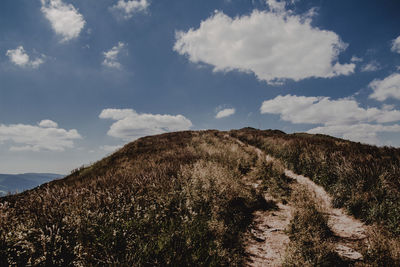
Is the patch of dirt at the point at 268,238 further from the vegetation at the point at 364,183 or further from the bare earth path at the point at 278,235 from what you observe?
the vegetation at the point at 364,183

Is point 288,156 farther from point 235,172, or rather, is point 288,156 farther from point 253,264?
point 253,264

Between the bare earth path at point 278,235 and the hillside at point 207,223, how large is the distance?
0.02 meters

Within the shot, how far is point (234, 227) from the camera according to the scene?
4164mm

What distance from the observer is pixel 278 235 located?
4125mm

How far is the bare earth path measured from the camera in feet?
11.0

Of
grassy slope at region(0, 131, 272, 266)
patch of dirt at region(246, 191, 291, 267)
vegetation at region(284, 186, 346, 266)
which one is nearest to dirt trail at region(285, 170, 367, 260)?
vegetation at region(284, 186, 346, 266)

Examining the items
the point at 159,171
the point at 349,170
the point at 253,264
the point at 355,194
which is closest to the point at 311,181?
the point at 349,170

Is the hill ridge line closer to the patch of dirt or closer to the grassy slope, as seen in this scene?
the patch of dirt

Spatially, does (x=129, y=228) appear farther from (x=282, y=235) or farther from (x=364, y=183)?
(x=364, y=183)

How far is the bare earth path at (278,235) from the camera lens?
11.0 ft

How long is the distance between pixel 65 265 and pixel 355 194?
22.9 feet

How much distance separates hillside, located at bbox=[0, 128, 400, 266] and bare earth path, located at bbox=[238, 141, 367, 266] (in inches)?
0.9

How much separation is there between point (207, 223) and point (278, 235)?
5.70 feet

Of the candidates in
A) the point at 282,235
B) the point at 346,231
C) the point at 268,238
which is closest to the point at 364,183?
the point at 346,231
